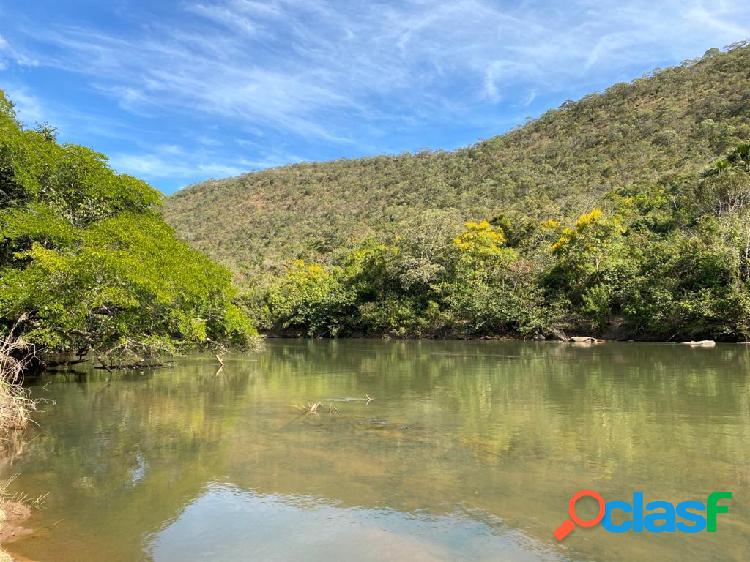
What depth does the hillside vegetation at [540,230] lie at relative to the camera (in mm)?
39094

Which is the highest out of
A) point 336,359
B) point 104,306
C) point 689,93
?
point 689,93

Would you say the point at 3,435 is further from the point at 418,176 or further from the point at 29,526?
the point at 418,176

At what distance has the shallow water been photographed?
21.7 ft

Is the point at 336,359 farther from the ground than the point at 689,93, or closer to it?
closer to it

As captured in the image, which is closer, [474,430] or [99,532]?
[99,532]

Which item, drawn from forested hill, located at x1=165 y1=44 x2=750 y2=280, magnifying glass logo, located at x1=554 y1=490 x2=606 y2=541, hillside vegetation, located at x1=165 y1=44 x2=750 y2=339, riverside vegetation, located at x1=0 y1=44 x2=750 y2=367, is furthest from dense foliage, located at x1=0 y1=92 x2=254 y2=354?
forested hill, located at x1=165 y1=44 x2=750 y2=280

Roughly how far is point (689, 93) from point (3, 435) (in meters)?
84.1

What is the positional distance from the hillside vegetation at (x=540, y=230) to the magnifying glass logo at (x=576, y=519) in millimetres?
30903

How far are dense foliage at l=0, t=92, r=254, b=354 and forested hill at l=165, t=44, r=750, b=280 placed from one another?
1377 inches

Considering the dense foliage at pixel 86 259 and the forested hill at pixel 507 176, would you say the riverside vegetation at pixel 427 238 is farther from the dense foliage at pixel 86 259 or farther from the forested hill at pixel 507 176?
the forested hill at pixel 507 176

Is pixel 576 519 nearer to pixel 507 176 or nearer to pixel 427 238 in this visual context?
pixel 427 238

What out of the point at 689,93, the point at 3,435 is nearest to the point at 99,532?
the point at 3,435

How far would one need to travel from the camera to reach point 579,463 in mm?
9523

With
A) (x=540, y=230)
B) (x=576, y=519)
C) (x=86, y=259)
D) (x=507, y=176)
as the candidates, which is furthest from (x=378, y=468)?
(x=507, y=176)
